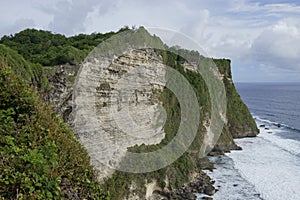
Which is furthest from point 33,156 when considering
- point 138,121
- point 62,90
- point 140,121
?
point 140,121

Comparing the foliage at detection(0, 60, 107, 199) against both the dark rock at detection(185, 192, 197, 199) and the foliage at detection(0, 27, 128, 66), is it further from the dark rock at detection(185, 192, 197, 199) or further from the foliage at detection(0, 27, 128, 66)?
the dark rock at detection(185, 192, 197, 199)

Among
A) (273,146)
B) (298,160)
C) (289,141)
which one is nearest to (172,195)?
(298,160)

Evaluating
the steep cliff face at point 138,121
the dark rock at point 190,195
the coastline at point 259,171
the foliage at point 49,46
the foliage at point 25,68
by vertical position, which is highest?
the foliage at point 49,46

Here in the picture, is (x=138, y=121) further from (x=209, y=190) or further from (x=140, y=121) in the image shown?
(x=209, y=190)

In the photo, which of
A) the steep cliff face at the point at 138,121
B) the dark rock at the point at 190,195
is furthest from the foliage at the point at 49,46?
the dark rock at the point at 190,195

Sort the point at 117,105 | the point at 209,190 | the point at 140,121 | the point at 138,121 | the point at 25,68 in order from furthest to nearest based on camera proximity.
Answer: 1. the point at 209,190
2. the point at 140,121
3. the point at 138,121
4. the point at 117,105
5. the point at 25,68

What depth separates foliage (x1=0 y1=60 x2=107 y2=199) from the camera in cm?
471

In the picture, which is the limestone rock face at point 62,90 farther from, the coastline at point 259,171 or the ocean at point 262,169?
the ocean at point 262,169

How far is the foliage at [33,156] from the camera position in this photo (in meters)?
4.71

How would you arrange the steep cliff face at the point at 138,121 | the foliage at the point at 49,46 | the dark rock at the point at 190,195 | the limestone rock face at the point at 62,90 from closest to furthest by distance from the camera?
the limestone rock face at the point at 62,90, the foliage at the point at 49,46, the steep cliff face at the point at 138,121, the dark rock at the point at 190,195

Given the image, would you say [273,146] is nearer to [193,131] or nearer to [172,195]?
[193,131]

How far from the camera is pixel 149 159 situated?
2559 centimetres

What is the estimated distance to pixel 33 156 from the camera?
5152 mm

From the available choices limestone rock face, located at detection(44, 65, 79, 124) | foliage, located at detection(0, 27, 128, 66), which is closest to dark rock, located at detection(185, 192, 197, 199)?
limestone rock face, located at detection(44, 65, 79, 124)
